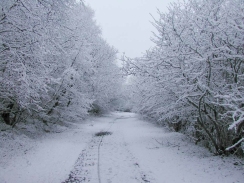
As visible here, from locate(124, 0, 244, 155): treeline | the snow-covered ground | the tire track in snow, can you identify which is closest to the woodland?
locate(124, 0, 244, 155): treeline

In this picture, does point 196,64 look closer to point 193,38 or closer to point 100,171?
point 193,38

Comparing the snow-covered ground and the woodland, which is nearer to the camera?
the woodland

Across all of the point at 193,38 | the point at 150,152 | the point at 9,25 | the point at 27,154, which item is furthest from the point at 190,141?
the point at 9,25

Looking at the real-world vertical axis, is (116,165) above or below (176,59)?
below

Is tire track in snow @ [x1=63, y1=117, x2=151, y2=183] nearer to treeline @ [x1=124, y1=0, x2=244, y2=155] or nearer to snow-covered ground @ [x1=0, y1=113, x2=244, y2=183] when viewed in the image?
snow-covered ground @ [x1=0, y1=113, x2=244, y2=183]

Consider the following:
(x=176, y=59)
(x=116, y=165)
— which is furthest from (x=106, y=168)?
(x=176, y=59)

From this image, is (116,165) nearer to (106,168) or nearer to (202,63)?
(106,168)

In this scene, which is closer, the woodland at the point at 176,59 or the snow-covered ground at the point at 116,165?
the woodland at the point at 176,59

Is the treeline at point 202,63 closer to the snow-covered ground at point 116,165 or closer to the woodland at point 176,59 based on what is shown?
the woodland at point 176,59

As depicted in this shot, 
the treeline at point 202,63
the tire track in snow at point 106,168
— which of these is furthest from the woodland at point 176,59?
the tire track in snow at point 106,168

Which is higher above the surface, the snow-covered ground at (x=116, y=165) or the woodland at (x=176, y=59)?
the woodland at (x=176, y=59)

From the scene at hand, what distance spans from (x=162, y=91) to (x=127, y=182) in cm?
473

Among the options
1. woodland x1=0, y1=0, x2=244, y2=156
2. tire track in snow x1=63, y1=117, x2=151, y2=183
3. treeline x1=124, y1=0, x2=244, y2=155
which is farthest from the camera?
treeline x1=124, y1=0, x2=244, y2=155

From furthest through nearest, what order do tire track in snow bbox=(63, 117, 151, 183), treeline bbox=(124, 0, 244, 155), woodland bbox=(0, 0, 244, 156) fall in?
treeline bbox=(124, 0, 244, 155) < tire track in snow bbox=(63, 117, 151, 183) < woodland bbox=(0, 0, 244, 156)
